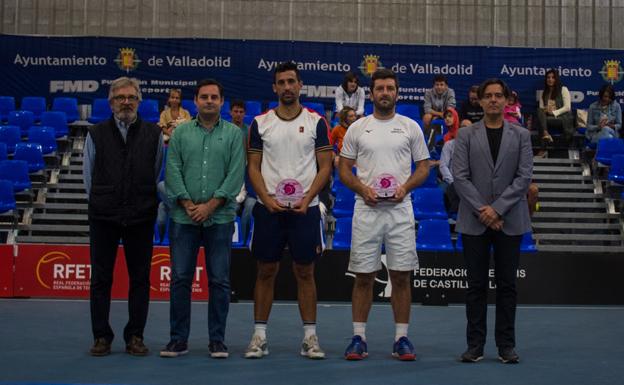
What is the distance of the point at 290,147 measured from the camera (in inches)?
231

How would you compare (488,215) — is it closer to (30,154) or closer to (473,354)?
(473,354)

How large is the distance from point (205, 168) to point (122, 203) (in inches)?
23.7

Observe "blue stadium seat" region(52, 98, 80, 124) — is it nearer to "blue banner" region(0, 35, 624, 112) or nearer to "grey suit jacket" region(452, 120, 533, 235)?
"blue banner" region(0, 35, 624, 112)

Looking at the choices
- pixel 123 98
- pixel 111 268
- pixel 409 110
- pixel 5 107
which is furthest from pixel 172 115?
pixel 111 268

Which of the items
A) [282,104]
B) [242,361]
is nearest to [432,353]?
[242,361]

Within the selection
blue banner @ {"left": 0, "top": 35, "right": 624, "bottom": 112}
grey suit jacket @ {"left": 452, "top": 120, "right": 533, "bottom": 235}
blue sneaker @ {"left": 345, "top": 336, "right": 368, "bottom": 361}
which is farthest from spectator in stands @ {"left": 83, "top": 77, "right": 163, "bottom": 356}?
blue banner @ {"left": 0, "top": 35, "right": 624, "bottom": 112}

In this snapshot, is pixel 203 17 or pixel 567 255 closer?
pixel 567 255

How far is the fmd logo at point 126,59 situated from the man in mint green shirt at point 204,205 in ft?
28.9

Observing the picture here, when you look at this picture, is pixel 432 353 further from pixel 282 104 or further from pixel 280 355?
pixel 282 104

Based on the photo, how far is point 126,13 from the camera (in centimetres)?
1588

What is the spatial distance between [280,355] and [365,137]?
158cm

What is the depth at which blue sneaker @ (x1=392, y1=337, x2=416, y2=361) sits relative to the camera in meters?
5.69

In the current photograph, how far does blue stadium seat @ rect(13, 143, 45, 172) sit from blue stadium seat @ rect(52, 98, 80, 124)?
185cm

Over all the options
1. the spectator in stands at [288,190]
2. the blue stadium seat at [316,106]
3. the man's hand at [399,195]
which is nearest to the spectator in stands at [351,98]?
the blue stadium seat at [316,106]
